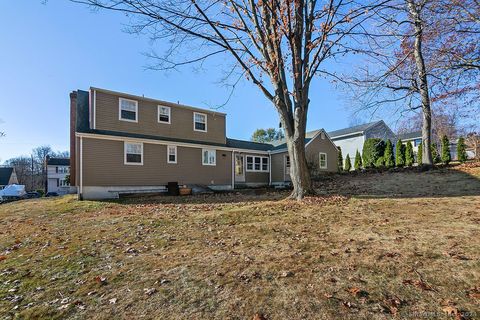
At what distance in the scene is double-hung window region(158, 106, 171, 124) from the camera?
17312mm

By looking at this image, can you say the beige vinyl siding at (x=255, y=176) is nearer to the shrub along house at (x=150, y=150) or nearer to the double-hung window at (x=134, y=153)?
the shrub along house at (x=150, y=150)

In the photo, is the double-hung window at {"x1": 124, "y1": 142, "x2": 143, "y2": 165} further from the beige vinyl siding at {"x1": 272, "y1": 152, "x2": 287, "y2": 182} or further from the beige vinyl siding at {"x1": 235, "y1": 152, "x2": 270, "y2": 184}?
the beige vinyl siding at {"x1": 272, "y1": 152, "x2": 287, "y2": 182}

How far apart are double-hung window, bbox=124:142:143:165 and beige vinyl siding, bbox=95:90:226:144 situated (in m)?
1.11

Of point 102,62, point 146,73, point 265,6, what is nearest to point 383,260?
point 265,6

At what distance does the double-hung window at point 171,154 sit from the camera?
659 inches

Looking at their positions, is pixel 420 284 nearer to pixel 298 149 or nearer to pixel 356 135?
pixel 298 149

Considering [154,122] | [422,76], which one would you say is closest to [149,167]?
[154,122]

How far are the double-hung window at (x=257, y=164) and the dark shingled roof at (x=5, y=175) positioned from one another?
50.8 meters

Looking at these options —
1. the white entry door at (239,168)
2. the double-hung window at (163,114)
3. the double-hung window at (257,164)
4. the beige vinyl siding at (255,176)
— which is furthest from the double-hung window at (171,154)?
the double-hung window at (257,164)

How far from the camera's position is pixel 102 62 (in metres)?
11.9

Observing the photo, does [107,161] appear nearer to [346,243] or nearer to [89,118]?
[89,118]

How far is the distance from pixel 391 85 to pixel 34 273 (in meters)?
12.2

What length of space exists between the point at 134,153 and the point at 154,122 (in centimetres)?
265

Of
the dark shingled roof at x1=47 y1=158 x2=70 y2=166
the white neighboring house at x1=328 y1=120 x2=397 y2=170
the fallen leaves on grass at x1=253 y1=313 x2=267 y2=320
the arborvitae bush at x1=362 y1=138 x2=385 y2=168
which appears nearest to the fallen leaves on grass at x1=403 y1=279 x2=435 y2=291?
the fallen leaves on grass at x1=253 y1=313 x2=267 y2=320
